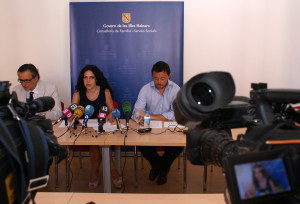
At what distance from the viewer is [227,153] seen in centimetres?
79

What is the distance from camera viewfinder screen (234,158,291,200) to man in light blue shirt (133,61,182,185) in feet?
7.36

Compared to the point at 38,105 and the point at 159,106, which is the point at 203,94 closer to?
the point at 38,105

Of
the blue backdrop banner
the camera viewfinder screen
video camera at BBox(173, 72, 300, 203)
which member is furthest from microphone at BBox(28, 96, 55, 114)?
the blue backdrop banner

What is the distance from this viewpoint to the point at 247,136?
0.69m

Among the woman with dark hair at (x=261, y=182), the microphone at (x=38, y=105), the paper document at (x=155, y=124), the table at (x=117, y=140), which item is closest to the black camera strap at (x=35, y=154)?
the microphone at (x=38, y=105)

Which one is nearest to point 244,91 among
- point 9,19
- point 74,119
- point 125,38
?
point 125,38

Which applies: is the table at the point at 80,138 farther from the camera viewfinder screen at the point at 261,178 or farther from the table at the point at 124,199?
the camera viewfinder screen at the point at 261,178

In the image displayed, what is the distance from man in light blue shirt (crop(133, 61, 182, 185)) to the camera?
9.86 ft

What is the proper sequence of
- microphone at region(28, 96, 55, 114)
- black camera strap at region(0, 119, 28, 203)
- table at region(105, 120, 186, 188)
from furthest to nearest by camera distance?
table at region(105, 120, 186, 188)
microphone at region(28, 96, 55, 114)
black camera strap at region(0, 119, 28, 203)

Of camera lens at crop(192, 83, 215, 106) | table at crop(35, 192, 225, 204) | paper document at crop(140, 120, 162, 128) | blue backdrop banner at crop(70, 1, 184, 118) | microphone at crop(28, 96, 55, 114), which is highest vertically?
blue backdrop banner at crop(70, 1, 184, 118)

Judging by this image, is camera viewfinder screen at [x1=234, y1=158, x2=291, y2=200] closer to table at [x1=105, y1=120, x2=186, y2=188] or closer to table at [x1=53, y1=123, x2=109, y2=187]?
table at [x1=105, y1=120, x2=186, y2=188]

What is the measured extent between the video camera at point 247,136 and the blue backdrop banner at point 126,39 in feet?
9.18

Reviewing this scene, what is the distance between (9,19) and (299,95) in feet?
13.8

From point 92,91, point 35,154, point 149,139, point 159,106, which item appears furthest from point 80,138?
point 35,154
